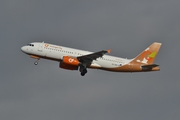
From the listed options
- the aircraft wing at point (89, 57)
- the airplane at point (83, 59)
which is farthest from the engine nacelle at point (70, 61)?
the aircraft wing at point (89, 57)

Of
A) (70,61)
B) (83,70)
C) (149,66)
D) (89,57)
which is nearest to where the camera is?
(70,61)

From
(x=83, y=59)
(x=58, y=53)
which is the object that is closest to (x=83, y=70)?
(x=83, y=59)

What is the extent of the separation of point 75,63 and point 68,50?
2578 mm

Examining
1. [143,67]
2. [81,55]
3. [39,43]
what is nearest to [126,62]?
[143,67]

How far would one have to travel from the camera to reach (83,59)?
3125 inches

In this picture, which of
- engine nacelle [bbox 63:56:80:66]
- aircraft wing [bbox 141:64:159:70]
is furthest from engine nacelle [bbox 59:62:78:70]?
aircraft wing [bbox 141:64:159:70]

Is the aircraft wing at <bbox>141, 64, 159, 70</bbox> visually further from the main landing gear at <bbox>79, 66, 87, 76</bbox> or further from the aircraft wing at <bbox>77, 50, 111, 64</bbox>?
the main landing gear at <bbox>79, 66, 87, 76</bbox>

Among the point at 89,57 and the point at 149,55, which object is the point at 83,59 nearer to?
the point at 89,57

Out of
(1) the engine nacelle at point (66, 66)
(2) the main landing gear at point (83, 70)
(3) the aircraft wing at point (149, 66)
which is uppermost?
(3) the aircraft wing at point (149, 66)

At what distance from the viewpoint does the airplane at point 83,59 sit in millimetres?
79125

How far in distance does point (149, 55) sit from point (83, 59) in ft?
45.6

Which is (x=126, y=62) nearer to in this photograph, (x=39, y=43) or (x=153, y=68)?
(x=153, y=68)

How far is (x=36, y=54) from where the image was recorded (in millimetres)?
79812

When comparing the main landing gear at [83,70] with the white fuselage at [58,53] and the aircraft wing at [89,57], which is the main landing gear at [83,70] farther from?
the white fuselage at [58,53]
